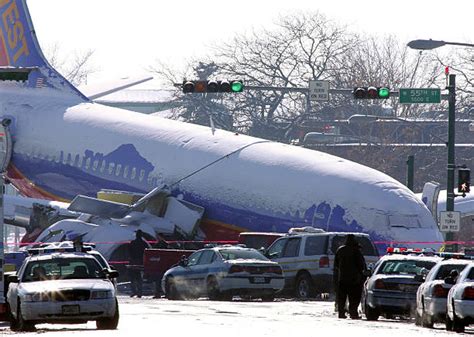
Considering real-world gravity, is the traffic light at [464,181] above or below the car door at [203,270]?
above

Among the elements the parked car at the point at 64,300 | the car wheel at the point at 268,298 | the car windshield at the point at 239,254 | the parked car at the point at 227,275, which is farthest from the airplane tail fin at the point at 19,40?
the parked car at the point at 64,300

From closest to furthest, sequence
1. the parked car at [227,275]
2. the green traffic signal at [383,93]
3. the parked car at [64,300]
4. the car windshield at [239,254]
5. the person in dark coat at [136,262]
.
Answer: the parked car at [64,300]
the parked car at [227,275]
the car windshield at [239,254]
the person in dark coat at [136,262]
the green traffic signal at [383,93]

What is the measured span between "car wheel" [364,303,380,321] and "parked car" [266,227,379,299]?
8300mm

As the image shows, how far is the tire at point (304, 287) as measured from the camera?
120 feet

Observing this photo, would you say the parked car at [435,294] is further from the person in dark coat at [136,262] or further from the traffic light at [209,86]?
the traffic light at [209,86]

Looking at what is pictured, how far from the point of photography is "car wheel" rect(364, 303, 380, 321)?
2734 centimetres

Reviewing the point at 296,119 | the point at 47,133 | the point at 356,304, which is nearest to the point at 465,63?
the point at 296,119

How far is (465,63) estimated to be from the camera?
9656 cm

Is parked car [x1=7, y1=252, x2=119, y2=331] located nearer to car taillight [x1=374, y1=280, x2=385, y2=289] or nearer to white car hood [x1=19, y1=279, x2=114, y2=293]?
white car hood [x1=19, y1=279, x2=114, y2=293]

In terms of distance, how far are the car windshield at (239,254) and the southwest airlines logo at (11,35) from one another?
17918 millimetres

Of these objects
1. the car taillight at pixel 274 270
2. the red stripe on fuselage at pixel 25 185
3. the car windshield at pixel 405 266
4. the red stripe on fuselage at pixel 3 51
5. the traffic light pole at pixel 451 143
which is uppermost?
the red stripe on fuselage at pixel 3 51

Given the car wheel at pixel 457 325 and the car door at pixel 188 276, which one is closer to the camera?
the car wheel at pixel 457 325

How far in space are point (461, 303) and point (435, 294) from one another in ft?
6.37

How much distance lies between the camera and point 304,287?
120 ft
